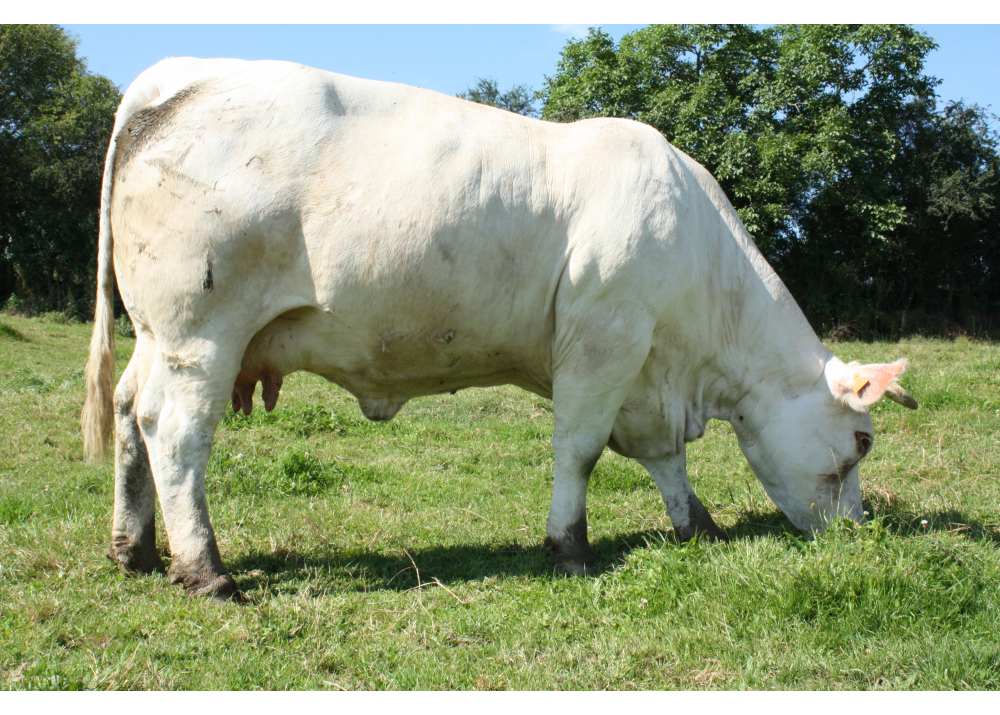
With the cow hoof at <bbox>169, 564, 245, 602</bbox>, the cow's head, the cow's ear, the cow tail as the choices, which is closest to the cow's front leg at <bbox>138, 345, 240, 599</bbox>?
the cow hoof at <bbox>169, 564, 245, 602</bbox>

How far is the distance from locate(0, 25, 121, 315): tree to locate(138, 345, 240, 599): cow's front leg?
24.7m

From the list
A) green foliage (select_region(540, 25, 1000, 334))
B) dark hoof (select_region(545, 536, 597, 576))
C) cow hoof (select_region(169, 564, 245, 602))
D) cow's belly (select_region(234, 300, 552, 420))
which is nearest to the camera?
cow hoof (select_region(169, 564, 245, 602))

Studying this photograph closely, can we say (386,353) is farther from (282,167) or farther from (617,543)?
(617,543)

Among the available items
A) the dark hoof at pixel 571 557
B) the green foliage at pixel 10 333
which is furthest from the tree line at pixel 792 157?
the dark hoof at pixel 571 557

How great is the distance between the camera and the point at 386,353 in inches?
162

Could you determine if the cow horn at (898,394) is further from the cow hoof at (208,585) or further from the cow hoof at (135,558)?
the cow hoof at (135,558)

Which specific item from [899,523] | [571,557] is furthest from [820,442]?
[571,557]

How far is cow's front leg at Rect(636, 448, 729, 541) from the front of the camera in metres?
4.95

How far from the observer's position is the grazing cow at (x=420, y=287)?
3.75m

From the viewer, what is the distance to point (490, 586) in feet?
13.6

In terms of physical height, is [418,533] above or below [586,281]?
below

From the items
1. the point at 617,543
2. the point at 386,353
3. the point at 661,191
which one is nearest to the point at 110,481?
the point at 386,353

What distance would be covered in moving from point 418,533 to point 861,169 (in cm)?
2167

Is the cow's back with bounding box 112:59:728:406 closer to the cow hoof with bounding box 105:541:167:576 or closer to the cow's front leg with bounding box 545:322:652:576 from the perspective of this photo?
the cow's front leg with bounding box 545:322:652:576
